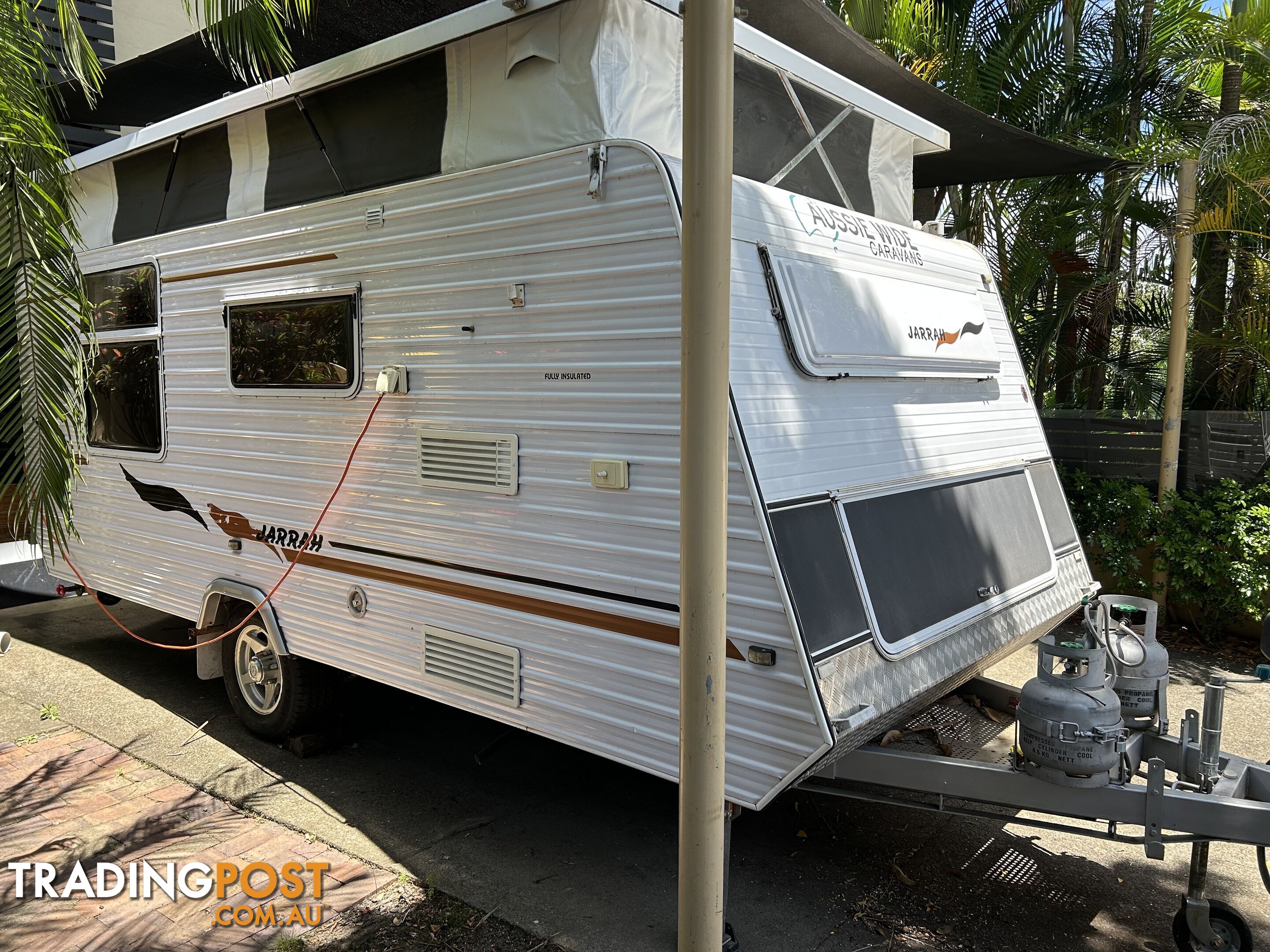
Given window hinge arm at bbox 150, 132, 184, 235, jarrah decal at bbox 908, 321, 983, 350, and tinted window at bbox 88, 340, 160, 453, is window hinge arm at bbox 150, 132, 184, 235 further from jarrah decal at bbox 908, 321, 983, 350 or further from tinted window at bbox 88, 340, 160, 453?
jarrah decal at bbox 908, 321, 983, 350

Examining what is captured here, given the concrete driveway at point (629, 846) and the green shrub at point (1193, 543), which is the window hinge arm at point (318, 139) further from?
the green shrub at point (1193, 543)

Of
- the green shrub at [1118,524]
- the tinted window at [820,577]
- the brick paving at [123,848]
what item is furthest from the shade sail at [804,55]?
the brick paving at [123,848]

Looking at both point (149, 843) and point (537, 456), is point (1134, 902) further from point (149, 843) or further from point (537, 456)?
point (149, 843)

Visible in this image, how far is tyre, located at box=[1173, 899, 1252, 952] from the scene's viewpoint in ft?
10.0

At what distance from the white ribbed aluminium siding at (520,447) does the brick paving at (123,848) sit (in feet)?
2.51

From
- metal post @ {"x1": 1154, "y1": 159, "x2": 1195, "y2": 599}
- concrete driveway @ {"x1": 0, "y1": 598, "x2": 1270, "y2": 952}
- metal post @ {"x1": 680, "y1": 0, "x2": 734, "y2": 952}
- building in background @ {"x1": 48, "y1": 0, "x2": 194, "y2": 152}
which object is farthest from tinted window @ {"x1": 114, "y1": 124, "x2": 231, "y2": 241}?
metal post @ {"x1": 1154, "y1": 159, "x2": 1195, "y2": 599}

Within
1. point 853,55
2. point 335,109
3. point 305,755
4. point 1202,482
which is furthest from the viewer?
point 1202,482

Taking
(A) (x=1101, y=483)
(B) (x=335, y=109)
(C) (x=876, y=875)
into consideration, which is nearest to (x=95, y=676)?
(B) (x=335, y=109)

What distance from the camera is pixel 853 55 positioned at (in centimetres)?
509

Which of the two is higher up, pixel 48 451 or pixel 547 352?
pixel 547 352

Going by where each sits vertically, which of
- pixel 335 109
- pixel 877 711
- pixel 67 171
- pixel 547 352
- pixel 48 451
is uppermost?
pixel 335 109

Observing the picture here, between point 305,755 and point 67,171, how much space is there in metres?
2.90

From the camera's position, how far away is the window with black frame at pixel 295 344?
4152 millimetres

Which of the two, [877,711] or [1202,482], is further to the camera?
[1202,482]
